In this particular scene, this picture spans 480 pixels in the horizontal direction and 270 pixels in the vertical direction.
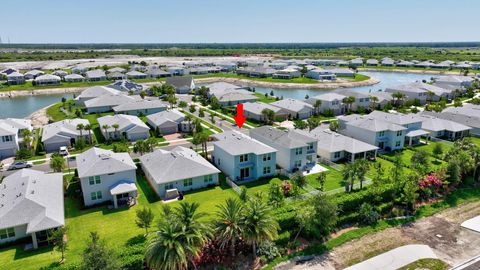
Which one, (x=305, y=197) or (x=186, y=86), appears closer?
(x=305, y=197)

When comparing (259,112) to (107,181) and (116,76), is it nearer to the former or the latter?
(107,181)

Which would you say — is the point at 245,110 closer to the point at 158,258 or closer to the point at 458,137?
the point at 458,137

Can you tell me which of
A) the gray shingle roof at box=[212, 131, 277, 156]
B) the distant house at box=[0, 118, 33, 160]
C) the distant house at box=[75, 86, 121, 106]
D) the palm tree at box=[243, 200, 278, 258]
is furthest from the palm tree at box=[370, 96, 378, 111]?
the distant house at box=[0, 118, 33, 160]

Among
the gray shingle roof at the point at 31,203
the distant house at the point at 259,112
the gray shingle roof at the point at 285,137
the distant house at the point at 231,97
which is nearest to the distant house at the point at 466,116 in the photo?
the distant house at the point at 259,112

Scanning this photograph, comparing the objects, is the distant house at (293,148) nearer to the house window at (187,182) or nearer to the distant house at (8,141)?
the house window at (187,182)

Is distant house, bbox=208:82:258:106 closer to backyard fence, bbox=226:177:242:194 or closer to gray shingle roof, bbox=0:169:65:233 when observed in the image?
backyard fence, bbox=226:177:242:194

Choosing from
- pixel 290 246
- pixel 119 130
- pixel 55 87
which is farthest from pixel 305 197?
pixel 55 87
